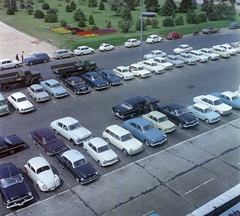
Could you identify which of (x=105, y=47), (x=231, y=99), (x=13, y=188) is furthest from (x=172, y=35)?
(x=13, y=188)

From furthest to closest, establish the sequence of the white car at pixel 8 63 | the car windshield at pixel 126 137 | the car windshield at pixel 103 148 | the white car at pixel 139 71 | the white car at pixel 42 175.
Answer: the white car at pixel 8 63, the white car at pixel 139 71, the car windshield at pixel 126 137, the car windshield at pixel 103 148, the white car at pixel 42 175

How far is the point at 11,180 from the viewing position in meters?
16.8

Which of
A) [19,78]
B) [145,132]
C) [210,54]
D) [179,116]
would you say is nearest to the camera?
[145,132]

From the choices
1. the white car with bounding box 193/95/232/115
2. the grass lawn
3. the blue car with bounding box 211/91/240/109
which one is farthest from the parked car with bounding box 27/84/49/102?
the grass lawn

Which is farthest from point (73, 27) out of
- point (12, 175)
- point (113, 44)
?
point (12, 175)

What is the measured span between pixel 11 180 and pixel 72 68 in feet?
62.9

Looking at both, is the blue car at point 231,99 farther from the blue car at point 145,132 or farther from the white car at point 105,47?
the white car at point 105,47

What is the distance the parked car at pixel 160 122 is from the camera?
77.5 ft

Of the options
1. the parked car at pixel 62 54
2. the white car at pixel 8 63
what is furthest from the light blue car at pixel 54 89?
A: the parked car at pixel 62 54

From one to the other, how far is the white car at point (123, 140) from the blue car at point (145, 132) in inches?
40.3

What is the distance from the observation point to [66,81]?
104 ft

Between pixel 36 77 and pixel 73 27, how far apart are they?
3058cm

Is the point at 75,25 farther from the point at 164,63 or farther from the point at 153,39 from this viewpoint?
the point at 164,63

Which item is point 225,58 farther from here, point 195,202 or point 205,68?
point 195,202
